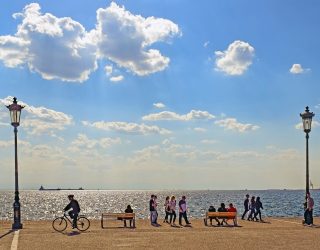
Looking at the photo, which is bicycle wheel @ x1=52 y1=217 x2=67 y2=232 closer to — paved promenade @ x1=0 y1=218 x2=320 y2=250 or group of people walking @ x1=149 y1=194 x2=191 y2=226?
paved promenade @ x1=0 y1=218 x2=320 y2=250

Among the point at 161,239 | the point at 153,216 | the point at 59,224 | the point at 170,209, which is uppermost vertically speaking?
the point at 170,209

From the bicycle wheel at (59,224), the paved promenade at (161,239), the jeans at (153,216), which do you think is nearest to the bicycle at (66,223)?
the bicycle wheel at (59,224)

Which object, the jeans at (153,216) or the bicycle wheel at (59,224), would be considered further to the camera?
the jeans at (153,216)

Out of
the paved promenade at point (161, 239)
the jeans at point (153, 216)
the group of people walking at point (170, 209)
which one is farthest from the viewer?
the jeans at point (153, 216)

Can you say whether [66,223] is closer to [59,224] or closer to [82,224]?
[59,224]

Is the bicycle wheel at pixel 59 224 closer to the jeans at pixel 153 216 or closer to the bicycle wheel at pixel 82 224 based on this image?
the bicycle wheel at pixel 82 224

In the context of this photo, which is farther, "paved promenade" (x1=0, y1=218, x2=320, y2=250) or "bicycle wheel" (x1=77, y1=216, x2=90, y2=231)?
"bicycle wheel" (x1=77, y1=216, x2=90, y2=231)

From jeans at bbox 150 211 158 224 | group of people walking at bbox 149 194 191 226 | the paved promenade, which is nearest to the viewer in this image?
the paved promenade

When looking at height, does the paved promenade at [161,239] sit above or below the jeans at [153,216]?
below

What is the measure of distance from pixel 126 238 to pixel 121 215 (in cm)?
660

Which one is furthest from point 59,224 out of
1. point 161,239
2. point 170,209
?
point 170,209

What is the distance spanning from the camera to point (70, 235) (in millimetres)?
21859

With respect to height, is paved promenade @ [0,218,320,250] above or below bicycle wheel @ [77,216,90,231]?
below

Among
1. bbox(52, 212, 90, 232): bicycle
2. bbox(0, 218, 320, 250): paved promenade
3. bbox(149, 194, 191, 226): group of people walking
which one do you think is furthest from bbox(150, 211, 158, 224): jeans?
bbox(0, 218, 320, 250): paved promenade
